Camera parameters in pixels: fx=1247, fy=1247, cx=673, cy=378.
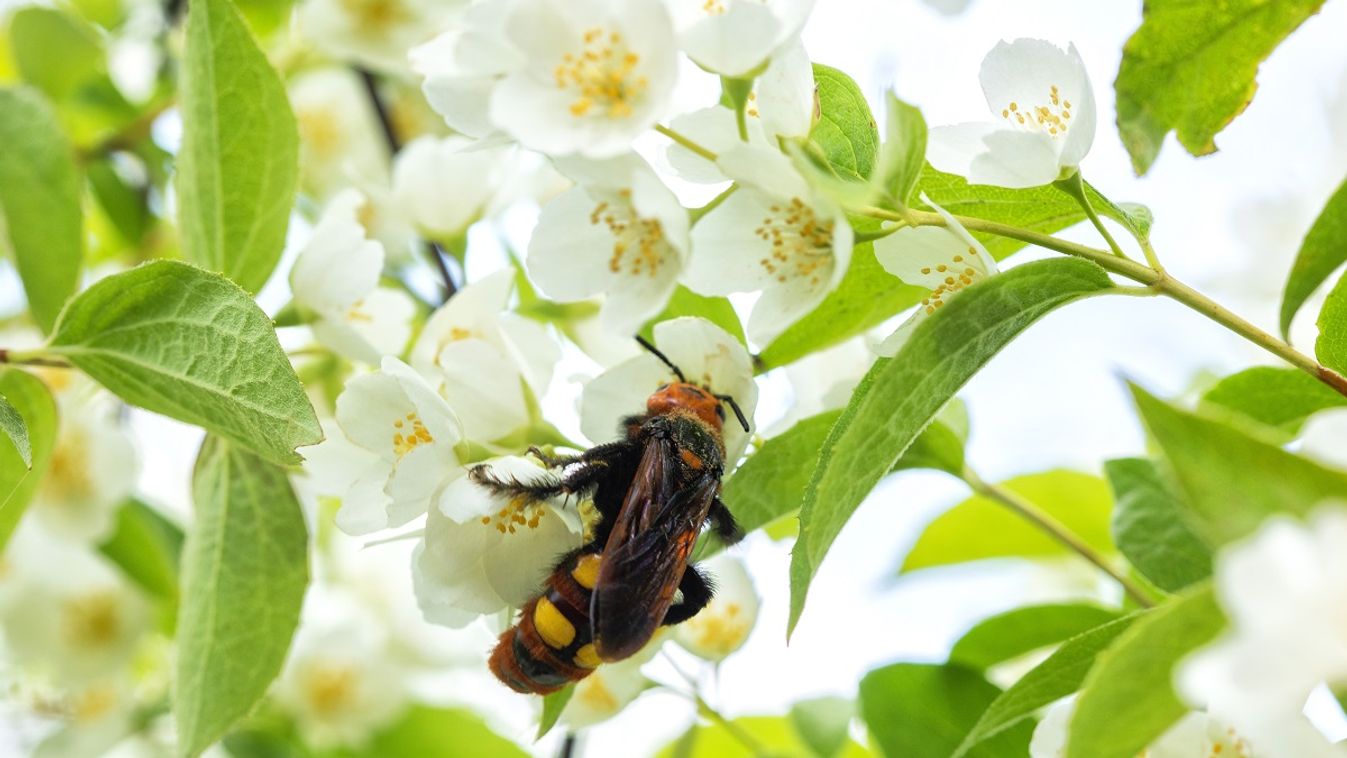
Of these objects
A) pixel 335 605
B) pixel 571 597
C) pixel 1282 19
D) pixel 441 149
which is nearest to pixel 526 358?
pixel 571 597

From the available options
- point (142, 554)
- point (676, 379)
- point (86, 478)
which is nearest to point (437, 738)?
point (142, 554)

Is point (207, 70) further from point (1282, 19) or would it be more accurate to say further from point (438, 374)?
point (1282, 19)

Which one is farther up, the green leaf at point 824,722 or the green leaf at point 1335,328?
the green leaf at point 1335,328

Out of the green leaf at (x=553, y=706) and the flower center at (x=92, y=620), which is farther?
the flower center at (x=92, y=620)

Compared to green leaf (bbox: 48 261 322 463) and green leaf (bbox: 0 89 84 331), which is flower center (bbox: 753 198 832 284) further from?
green leaf (bbox: 0 89 84 331)

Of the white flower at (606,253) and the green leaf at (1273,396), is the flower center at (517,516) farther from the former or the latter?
the green leaf at (1273,396)

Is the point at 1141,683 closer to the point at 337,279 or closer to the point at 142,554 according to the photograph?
the point at 337,279

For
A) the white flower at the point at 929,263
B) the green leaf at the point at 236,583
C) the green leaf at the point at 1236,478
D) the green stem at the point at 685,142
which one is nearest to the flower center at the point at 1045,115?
the white flower at the point at 929,263
